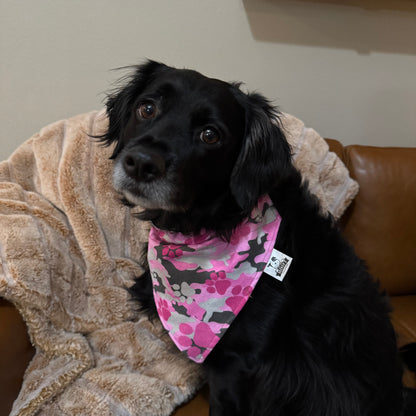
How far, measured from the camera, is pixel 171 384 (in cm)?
125

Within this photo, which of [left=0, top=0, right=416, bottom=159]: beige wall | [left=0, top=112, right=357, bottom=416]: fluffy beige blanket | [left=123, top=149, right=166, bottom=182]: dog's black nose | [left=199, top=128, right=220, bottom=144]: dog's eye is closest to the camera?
[left=123, top=149, right=166, bottom=182]: dog's black nose

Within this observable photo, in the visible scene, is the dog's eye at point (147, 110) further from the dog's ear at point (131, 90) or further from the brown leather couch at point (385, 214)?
the brown leather couch at point (385, 214)

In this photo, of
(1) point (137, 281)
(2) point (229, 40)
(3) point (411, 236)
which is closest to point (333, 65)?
(2) point (229, 40)

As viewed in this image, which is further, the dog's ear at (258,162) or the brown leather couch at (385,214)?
the brown leather couch at (385,214)

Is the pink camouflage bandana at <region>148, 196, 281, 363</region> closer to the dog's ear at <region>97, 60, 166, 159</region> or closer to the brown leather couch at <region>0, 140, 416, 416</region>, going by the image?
the dog's ear at <region>97, 60, 166, 159</region>

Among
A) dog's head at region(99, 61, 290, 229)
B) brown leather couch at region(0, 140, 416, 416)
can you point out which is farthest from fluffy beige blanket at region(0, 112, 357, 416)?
dog's head at region(99, 61, 290, 229)

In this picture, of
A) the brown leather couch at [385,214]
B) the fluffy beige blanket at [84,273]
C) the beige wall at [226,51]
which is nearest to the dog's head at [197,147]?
the fluffy beige blanket at [84,273]

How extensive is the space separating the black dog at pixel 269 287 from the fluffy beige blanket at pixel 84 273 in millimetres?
296

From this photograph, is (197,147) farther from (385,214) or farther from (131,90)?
(385,214)

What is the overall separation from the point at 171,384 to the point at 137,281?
0.39m

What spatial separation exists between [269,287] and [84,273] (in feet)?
2.49

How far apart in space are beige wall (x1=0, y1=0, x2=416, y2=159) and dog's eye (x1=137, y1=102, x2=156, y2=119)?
731 millimetres

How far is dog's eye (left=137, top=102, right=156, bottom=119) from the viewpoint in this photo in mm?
1054

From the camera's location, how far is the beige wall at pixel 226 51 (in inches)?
62.4
